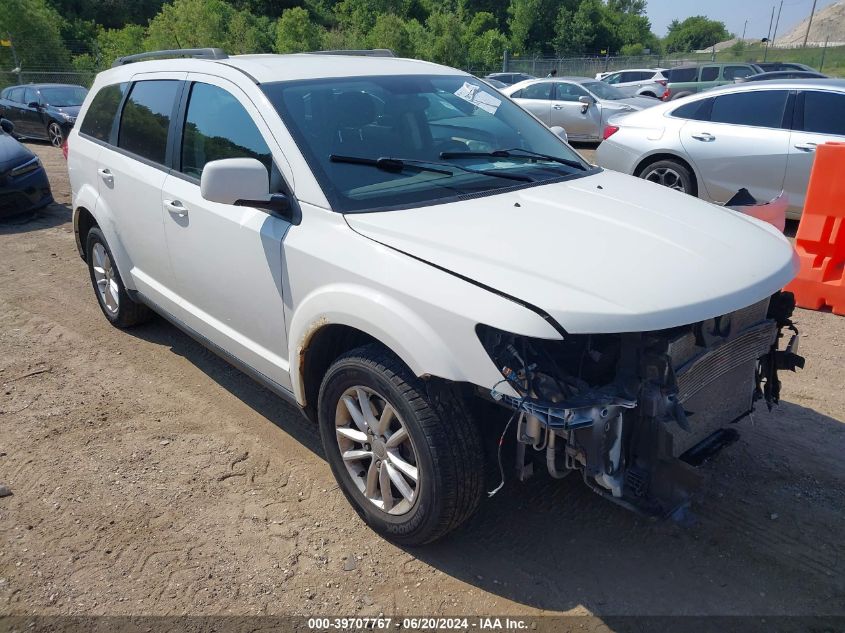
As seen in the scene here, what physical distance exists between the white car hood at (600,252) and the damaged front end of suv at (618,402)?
6.1 inches

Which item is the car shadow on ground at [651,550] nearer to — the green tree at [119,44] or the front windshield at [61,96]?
the front windshield at [61,96]

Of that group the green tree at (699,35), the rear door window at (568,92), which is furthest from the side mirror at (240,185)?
the green tree at (699,35)

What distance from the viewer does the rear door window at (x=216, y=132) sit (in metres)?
3.29

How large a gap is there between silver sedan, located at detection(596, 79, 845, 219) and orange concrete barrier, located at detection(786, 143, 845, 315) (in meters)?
2.06

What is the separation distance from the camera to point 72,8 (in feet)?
178

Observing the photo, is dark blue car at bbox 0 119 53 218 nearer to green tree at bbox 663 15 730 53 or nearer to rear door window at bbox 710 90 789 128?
rear door window at bbox 710 90 789 128

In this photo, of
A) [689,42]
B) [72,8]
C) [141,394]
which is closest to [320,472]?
[141,394]

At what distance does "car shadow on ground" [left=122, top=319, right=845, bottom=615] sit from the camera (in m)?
2.68

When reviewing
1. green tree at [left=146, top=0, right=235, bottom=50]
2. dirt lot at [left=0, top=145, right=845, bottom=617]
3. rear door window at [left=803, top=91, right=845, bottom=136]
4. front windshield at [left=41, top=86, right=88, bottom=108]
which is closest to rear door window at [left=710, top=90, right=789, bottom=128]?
rear door window at [left=803, top=91, right=845, bottom=136]

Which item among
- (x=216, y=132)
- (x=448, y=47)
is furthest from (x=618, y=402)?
(x=448, y=47)

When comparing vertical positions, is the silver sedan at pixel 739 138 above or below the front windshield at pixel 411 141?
below

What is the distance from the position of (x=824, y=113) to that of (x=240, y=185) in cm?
680

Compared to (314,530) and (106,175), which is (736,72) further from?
(314,530)

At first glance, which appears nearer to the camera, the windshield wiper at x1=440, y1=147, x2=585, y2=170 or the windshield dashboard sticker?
the windshield wiper at x1=440, y1=147, x2=585, y2=170
